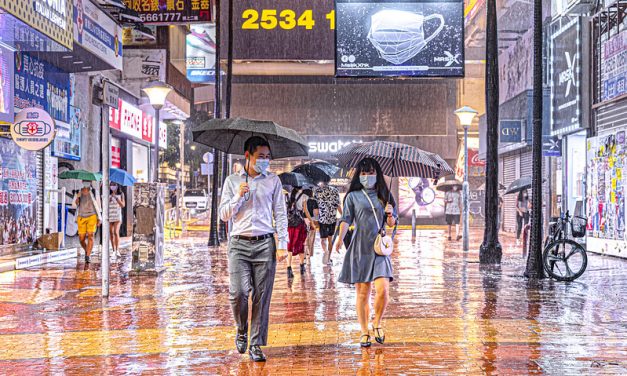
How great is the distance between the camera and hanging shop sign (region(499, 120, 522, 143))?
28969mm

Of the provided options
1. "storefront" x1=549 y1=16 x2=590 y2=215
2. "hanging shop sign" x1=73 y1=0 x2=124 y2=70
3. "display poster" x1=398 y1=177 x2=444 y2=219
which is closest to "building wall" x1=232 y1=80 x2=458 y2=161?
"display poster" x1=398 y1=177 x2=444 y2=219

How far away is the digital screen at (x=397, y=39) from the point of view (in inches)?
749

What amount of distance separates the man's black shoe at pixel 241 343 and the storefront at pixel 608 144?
14.5 m

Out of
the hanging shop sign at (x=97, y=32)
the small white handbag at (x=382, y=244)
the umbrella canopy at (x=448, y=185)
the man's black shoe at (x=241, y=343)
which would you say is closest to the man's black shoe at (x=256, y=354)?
the man's black shoe at (x=241, y=343)

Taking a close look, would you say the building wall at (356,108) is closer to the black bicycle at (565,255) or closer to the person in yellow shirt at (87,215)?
the person in yellow shirt at (87,215)

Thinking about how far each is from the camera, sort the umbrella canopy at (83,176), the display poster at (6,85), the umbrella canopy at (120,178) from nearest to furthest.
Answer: the display poster at (6,85) → the umbrella canopy at (120,178) → the umbrella canopy at (83,176)

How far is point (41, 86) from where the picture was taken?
68.1ft

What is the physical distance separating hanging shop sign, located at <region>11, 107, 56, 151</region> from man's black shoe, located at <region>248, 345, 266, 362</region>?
10595 mm

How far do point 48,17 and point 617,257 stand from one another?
13.7 m

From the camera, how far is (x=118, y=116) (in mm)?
27953

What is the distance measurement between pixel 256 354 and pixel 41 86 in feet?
49.0

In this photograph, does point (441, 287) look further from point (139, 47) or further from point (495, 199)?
point (139, 47)

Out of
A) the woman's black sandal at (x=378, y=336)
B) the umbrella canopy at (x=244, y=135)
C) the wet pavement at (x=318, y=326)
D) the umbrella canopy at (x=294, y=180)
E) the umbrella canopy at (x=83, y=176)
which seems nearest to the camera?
the wet pavement at (x=318, y=326)

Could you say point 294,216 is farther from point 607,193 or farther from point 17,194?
point 607,193
